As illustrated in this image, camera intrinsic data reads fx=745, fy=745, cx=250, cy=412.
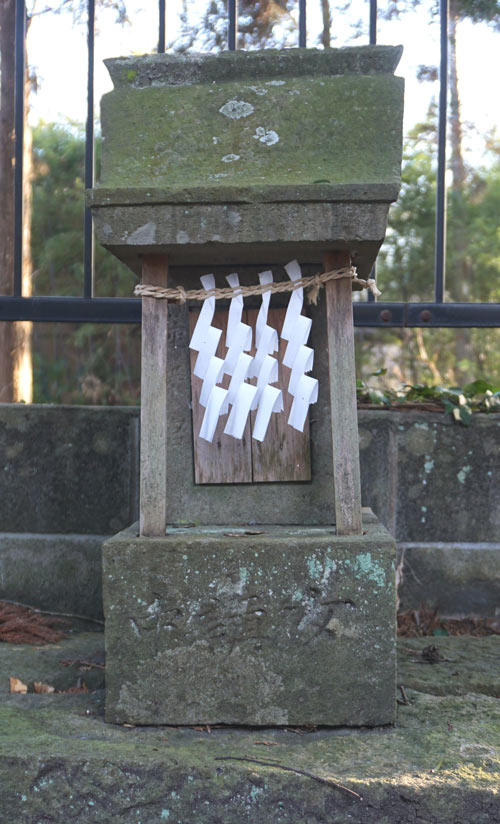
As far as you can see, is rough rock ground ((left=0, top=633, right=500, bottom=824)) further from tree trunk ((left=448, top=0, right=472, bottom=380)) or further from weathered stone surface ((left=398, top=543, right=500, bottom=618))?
tree trunk ((left=448, top=0, right=472, bottom=380))

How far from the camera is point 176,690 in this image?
1783 mm

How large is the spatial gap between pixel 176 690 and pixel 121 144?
1355mm

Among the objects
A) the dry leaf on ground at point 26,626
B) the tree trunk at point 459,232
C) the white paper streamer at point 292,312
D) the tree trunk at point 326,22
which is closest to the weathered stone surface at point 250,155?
the white paper streamer at point 292,312

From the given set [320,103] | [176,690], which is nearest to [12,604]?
[176,690]

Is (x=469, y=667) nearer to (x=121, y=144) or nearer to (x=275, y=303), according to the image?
(x=275, y=303)

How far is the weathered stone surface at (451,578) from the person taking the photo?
105 inches

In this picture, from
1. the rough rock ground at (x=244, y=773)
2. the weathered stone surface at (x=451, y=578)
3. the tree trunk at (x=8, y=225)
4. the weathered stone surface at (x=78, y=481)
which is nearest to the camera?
the rough rock ground at (x=244, y=773)

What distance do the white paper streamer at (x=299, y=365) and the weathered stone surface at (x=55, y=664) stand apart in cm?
102

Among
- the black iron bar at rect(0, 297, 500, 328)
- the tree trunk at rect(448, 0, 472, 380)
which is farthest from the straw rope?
the tree trunk at rect(448, 0, 472, 380)

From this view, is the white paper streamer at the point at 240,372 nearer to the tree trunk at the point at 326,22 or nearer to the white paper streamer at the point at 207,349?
the white paper streamer at the point at 207,349

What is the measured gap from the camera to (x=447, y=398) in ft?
9.12

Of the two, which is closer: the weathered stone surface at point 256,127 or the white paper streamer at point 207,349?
the weathered stone surface at point 256,127

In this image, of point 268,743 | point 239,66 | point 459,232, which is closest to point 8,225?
point 239,66

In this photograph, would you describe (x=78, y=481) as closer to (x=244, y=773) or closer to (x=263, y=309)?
(x=263, y=309)
